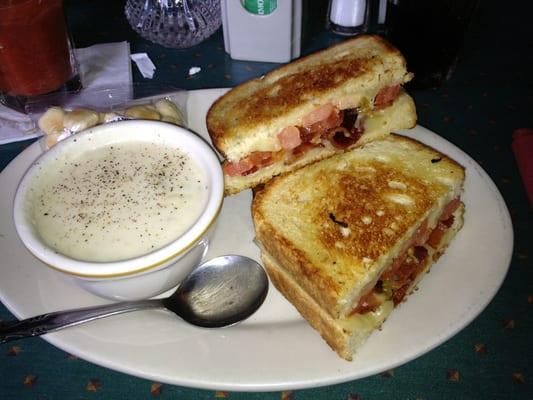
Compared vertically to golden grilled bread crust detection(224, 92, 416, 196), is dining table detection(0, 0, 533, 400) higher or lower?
lower

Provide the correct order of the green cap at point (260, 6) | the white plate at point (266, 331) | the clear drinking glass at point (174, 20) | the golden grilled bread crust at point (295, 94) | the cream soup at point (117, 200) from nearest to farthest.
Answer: the white plate at point (266, 331)
the cream soup at point (117, 200)
the golden grilled bread crust at point (295, 94)
the green cap at point (260, 6)
the clear drinking glass at point (174, 20)

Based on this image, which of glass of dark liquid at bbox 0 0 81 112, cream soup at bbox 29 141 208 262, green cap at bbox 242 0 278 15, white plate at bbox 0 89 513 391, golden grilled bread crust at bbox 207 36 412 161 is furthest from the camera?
green cap at bbox 242 0 278 15

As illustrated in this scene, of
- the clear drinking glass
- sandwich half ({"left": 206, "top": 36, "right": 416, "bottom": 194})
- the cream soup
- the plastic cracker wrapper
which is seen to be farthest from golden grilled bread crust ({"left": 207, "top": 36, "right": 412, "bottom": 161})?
the clear drinking glass

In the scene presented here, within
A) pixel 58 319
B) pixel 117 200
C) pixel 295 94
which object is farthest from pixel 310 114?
pixel 58 319

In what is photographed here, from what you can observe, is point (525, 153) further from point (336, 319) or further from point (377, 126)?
point (336, 319)

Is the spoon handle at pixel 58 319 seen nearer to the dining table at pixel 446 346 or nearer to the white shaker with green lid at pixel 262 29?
the dining table at pixel 446 346

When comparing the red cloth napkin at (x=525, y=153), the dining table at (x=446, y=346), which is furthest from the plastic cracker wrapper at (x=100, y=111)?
the red cloth napkin at (x=525, y=153)

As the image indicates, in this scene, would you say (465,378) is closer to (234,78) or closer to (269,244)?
(269,244)

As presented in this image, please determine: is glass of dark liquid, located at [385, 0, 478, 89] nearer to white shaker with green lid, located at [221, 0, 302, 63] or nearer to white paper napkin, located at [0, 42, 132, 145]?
white shaker with green lid, located at [221, 0, 302, 63]
